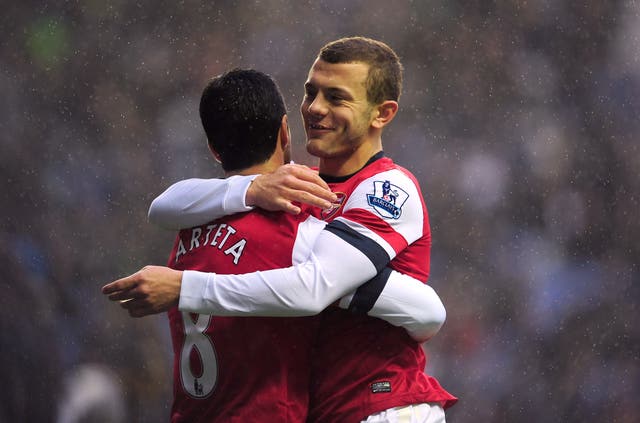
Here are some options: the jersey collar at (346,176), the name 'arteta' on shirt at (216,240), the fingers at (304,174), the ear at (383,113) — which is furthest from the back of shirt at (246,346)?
the ear at (383,113)

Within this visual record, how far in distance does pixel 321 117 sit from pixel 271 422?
796 millimetres

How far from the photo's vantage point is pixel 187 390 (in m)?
2.52

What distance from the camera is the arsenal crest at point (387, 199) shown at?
246 cm

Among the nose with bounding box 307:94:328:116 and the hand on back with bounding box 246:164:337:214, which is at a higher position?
the nose with bounding box 307:94:328:116

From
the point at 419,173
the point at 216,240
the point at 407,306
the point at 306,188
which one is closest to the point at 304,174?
the point at 306,188

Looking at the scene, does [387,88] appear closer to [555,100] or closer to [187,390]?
[187,390]

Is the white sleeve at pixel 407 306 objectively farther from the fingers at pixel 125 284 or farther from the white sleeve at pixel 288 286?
the fingers at pixel 125 284

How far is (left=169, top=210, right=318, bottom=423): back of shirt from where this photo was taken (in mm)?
2416

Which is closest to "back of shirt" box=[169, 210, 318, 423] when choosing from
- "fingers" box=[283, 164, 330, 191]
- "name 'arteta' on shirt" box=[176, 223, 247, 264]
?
"name 'arteta' on shirt" box=[176, 223, 247, 264]

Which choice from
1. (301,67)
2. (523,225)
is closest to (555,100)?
(523,225)

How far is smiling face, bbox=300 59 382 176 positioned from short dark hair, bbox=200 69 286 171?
146mm

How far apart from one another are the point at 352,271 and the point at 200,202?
0.43 m

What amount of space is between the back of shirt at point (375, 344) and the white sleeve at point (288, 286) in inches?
4.2

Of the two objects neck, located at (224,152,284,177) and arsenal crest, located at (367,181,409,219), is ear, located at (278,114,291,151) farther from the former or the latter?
arsenal crest, located at (367,181,409,219)
